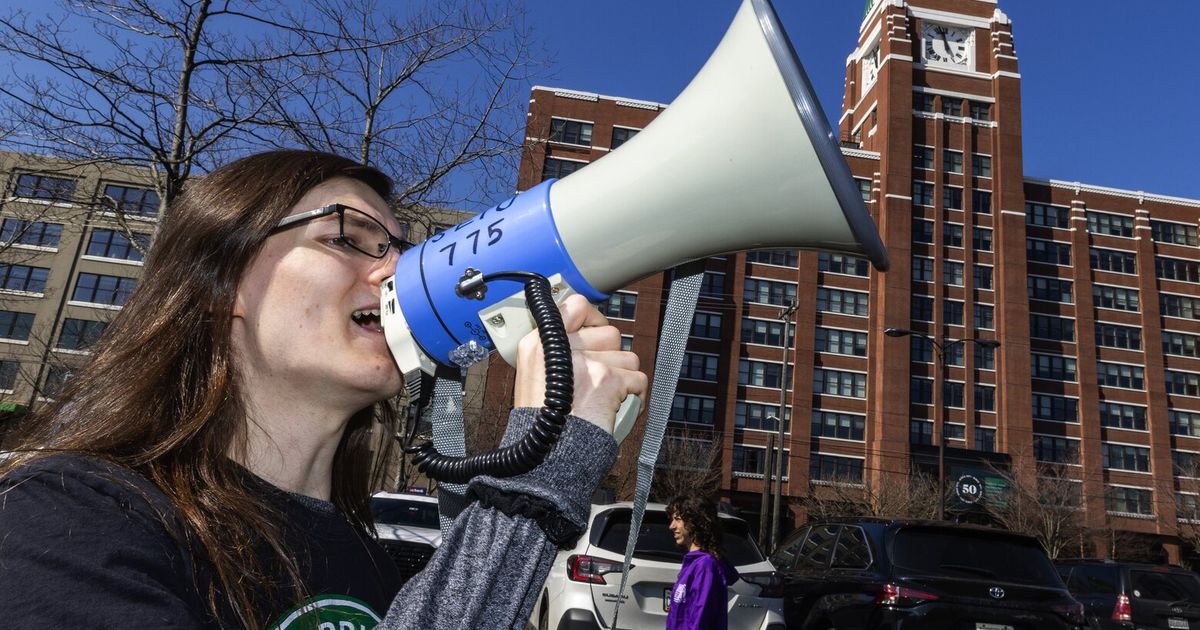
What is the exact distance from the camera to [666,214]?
1484 millimetres

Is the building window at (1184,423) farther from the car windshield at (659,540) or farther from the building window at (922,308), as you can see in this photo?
the car windshield at (659,540)

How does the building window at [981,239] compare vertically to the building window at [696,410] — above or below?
above

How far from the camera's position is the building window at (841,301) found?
145ft

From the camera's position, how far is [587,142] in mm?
44594

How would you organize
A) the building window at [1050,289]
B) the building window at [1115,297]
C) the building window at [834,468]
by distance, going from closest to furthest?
the building window at [834,468] → the building window at [1050,289] → the building window at [1115,297]

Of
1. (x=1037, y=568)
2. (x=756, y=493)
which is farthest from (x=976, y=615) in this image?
(x=756, y=493)

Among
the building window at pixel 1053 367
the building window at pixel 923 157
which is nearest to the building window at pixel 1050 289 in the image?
the building window at pixel 1053 367

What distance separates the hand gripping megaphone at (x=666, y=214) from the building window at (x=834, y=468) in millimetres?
41937

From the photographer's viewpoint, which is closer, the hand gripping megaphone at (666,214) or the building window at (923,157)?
the hand gripping megaphone at (666,214)

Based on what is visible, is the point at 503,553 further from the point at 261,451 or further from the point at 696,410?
the point at 696,410

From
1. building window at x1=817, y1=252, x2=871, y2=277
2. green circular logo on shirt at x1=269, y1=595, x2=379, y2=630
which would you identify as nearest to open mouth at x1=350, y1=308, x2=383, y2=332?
green circular logo on shirt at x1=269, y1=595, x2=379, y2=630

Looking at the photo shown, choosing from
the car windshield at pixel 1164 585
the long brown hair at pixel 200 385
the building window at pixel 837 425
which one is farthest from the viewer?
the building window at pixel 837 425

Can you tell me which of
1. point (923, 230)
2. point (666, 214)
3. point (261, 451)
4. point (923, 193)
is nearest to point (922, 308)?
point (923, 230)

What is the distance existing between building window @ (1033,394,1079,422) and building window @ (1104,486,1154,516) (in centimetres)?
437
